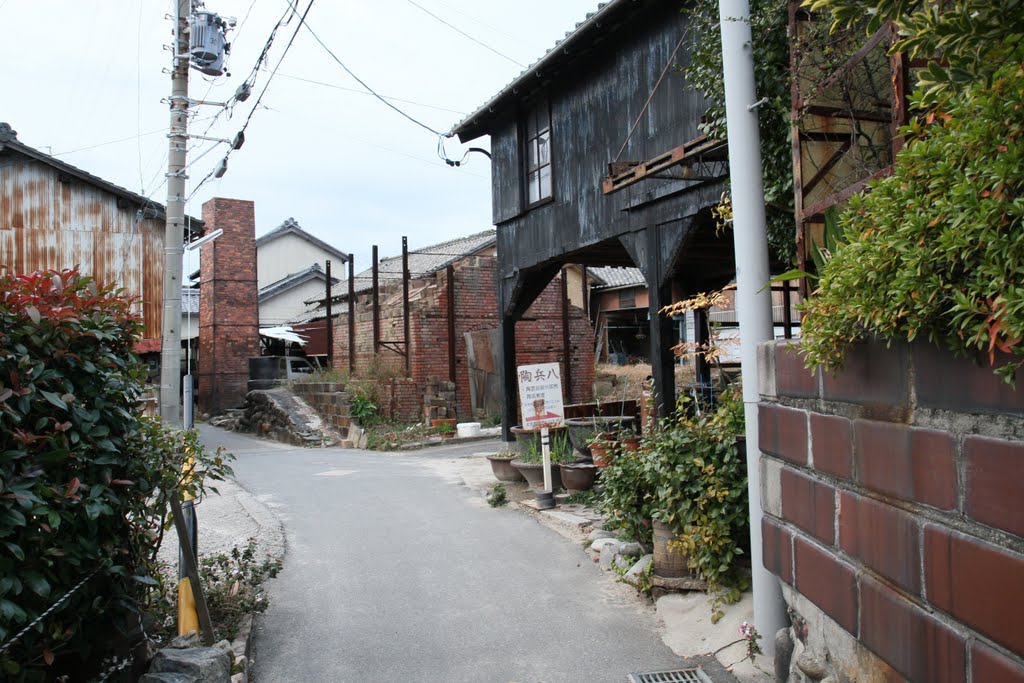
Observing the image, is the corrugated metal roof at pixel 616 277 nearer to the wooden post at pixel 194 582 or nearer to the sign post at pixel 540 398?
the sign post at pixel 540 398

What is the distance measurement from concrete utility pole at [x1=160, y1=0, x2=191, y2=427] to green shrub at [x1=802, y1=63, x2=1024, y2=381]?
21.2 feet

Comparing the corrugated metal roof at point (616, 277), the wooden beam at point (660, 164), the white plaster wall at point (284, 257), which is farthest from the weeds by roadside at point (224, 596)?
the white plaster wall at point (284, 257)

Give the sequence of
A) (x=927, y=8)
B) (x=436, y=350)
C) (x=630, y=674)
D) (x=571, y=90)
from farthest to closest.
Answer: (x=436, y=350) < (x=571, y=90) < (x=630, y=674) < (x=927, y=8)

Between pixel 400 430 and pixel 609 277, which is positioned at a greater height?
pixel 609 277

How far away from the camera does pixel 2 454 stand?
2805mm

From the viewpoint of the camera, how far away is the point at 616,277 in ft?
91.8

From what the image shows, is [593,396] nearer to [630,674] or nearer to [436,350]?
[436,350]

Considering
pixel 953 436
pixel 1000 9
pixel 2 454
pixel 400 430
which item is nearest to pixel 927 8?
pixel 1000 9

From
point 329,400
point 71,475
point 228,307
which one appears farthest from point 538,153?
point 228,307

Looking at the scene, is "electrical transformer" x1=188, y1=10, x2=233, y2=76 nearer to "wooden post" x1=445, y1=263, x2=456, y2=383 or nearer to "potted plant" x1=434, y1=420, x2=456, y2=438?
"wooden post" x1=445, y1=263, x2=456, y2=383

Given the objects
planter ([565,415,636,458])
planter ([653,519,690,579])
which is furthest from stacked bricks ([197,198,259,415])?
planter ([653,519,690,579])

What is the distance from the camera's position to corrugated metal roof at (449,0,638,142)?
9188mm

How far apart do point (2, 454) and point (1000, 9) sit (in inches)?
133

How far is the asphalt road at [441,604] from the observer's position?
4789mm
